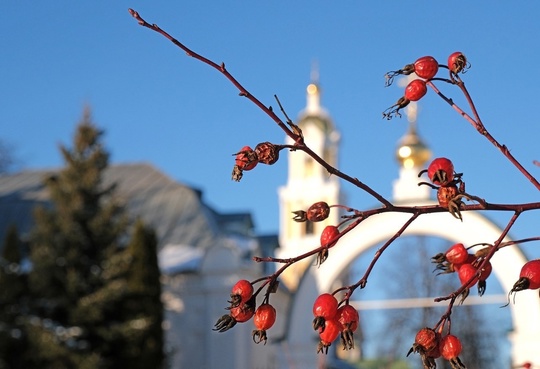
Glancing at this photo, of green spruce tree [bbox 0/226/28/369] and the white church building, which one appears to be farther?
green spruce tree [bbox 0/226/28/369]

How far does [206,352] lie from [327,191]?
11.0 m

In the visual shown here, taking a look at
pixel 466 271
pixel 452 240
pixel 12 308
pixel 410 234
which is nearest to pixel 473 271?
pixel 466 271

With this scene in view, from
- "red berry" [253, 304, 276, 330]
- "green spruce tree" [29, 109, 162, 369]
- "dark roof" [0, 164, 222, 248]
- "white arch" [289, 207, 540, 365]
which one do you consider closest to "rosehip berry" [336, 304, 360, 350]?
"red berry" [253, 304, 276, 330]

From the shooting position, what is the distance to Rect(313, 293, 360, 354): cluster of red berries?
5.04ft

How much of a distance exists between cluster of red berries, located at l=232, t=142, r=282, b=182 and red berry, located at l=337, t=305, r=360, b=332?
0.27 m

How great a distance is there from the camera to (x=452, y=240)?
12.2 m

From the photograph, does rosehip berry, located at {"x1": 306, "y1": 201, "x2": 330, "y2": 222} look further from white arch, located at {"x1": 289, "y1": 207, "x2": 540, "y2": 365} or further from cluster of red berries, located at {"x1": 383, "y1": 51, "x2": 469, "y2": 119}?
white arch, located at {"x1": 289, "y1": 207, "x2": 540, "y2": 365}

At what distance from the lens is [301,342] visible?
12.3 metres

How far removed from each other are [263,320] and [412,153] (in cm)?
1280

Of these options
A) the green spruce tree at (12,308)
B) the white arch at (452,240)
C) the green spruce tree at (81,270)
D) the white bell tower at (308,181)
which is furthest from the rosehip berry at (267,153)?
the white bell tower at (308,181)

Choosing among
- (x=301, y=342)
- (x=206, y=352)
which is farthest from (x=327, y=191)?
(x=301, y=342)

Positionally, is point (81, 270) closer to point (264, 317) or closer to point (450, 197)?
point (264, 317)

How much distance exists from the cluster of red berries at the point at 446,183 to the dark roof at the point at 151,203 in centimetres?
1767

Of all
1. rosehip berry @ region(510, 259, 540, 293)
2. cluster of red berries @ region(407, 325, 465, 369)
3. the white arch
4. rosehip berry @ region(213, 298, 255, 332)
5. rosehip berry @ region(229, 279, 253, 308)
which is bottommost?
cluster of red berries @ region(407, 325, 465, 369)
